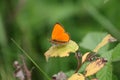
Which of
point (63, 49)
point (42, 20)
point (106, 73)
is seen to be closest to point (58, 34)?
point (63, 49)

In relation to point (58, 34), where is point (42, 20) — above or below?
above

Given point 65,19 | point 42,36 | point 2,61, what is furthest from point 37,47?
point 2,61

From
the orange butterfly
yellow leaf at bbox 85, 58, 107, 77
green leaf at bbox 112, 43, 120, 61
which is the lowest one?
yellow leaf at bbox 85, 58, 107, 77

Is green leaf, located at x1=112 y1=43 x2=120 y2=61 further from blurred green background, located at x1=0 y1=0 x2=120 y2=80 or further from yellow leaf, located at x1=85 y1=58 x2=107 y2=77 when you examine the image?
blurred green background, located at x1=0 y1=0 x2=120 y2=80

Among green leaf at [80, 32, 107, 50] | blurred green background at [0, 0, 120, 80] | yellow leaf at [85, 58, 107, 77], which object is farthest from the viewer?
blurred green background at [0, 0, 120, 80]

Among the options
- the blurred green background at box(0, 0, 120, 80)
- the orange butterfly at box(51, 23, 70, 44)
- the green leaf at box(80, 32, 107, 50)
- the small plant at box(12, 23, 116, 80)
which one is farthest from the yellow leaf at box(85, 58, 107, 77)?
the blurred green background at box(0, 0, 120, 80)

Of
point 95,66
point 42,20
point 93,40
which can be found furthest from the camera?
point 42,20

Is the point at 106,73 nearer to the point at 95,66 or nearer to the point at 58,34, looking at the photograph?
the point at 95,66

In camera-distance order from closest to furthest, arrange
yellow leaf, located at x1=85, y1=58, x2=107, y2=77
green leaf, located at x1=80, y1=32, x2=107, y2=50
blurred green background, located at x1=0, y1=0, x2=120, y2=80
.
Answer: yellow leaf, located at x1=85, y1=58, x2=107, y2=77
green leaf, located at x1=80, y1=32, x2=107, y2=50
blurred green background, located at x1=0, y1=0, x2=120, y2=80

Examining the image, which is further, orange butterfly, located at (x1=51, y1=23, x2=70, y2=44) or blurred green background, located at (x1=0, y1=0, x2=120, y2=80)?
blurred green background, located at (x1=0, y1=0, x2=120, y2=80)
